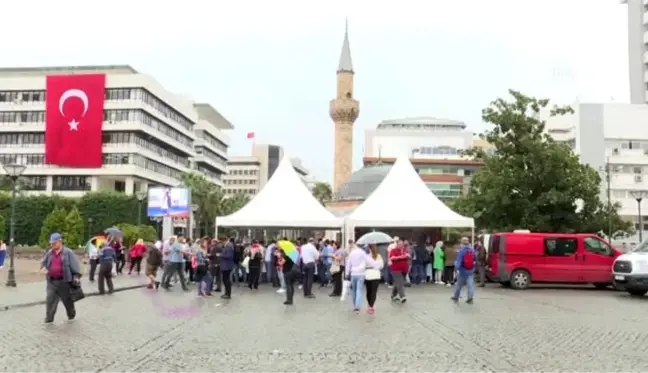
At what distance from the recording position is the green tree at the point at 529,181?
34938mm

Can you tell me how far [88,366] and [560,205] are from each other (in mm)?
30779

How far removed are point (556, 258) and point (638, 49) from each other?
65.0 meters

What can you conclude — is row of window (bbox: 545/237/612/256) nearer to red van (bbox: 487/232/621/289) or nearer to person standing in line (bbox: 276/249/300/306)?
red van (bbox: 487/232/621/289)

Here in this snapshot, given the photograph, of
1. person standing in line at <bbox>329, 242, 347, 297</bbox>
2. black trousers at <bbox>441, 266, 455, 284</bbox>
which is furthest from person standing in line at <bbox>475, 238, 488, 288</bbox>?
person standing in line at <bbox>329, 242, 347, 297</bbox>

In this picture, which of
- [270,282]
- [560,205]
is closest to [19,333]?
[270,282]

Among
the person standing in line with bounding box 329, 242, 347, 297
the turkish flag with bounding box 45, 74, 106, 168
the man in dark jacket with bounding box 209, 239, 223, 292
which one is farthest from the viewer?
the turkish flag with bounding box 45, 74, 106, 168

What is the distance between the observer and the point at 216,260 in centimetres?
2016

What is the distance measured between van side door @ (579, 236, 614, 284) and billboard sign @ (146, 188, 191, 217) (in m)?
23.9

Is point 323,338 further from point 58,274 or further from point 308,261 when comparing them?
point 308,261

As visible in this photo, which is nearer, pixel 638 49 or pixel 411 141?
pixel 638 49

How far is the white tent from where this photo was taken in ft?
86.0

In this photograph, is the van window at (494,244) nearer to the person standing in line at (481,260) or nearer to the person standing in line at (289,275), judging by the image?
the person standing in line at (481,260)

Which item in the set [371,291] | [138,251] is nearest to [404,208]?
[138,251]

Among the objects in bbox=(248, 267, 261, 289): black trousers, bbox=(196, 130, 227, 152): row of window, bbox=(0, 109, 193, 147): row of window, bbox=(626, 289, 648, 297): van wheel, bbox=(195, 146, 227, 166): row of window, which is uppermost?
bbox=(196, 130, 227, 152): row of window
